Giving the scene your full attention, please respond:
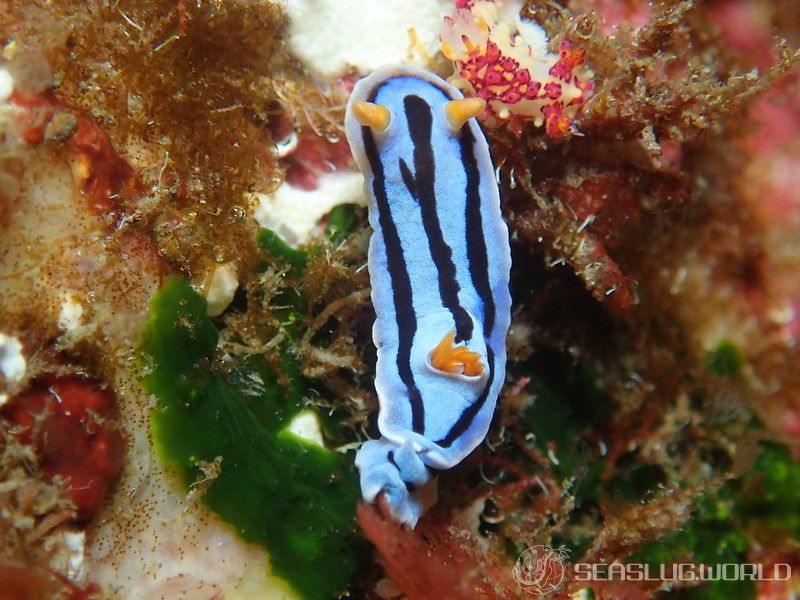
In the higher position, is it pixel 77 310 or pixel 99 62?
pixel 99 62

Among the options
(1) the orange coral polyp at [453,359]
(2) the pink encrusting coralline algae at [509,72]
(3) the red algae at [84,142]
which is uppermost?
(2) the pink encrusting coralline algae at [509,72]

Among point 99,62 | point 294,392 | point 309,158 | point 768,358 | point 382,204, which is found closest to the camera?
point 99,62

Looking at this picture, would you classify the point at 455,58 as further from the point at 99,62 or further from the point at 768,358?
the point at 768,358

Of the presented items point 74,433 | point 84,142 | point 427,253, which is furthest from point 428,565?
point 84,142

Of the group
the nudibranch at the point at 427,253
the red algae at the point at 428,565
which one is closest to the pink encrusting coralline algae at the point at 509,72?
the nudibranch at the point at 427,253

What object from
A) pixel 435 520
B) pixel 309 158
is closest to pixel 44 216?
pixel 309 158

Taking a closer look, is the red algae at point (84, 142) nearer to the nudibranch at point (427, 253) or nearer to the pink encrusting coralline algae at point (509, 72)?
the nudibranch at point (427, 253)
